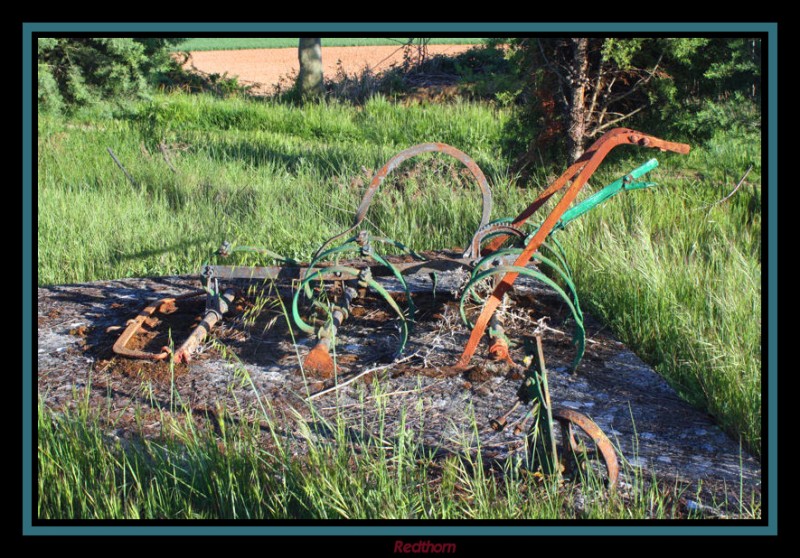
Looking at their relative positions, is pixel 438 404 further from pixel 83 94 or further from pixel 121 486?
pixel 83 94

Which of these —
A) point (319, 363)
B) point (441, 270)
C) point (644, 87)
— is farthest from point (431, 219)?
point (319, 363)

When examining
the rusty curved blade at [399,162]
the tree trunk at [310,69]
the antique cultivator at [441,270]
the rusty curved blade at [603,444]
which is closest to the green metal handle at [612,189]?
the antique cultivator at [441,270]

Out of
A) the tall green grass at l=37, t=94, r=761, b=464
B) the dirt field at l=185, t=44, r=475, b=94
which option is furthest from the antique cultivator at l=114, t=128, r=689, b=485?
the dirt field at l=185, t=44, r=475, b=94

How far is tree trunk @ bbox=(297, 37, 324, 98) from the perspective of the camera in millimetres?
11680

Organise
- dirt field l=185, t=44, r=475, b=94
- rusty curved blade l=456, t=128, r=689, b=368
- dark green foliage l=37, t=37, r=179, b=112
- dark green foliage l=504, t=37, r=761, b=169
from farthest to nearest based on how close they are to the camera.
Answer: dirt field l=185, t=44, r=475, b=94 < dark green foliage l=37, t=37, r=179, b=112 < dark green foliage l=504, t=37, r=761, b=169 < rusty curved blade l=456, t=128, r=689, b=368

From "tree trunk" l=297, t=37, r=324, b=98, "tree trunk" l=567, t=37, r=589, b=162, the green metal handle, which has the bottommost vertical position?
the green metal handle

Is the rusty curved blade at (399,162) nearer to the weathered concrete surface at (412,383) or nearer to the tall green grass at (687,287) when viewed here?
the weathered concrete surface at (412,383)

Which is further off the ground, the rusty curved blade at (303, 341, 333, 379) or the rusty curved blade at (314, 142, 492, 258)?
the rusty curved blade at (314, 142, 492, 258)

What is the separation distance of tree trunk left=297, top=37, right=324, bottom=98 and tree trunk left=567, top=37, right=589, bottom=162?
6.37m

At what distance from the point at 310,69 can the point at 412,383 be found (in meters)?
9.31

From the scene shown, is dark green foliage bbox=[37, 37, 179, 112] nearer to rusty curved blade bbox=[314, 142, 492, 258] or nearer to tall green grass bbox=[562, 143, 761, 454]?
rusty curved blade bbox=[314, 142, 492, 258]

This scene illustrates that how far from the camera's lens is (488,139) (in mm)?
8352

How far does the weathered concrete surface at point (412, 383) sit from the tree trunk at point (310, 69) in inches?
318

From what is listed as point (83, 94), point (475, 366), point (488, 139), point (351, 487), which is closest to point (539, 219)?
point (475, 366)
